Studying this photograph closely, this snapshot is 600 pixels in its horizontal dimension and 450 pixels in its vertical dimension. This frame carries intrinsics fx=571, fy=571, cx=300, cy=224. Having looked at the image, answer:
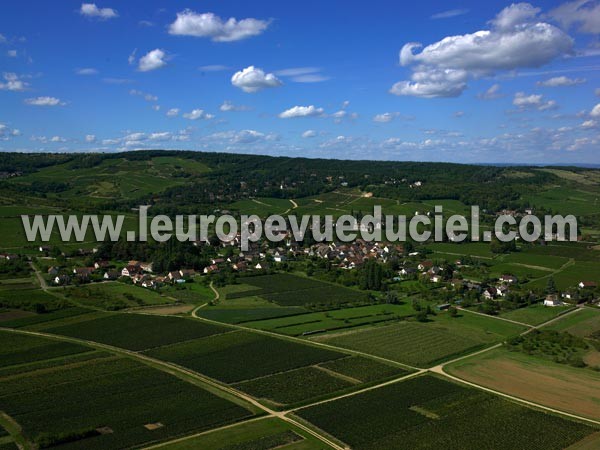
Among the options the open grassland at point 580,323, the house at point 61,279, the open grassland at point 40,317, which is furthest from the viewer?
the house at point 61,279

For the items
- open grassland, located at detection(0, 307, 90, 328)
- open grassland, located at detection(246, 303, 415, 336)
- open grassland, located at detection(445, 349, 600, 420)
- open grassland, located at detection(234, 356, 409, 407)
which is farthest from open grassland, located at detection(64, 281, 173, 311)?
open grassland, located at detection(445, 349, 600, 420)

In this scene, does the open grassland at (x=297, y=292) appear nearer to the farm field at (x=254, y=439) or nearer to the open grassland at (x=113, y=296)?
the open grassland at (x=113, y=296)

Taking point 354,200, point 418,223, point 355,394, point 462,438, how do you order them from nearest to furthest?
point 462,438
point 355,394
point 418,223
point 354,200

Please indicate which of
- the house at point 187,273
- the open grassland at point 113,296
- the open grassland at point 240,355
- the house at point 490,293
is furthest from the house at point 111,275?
the house at point 490,293

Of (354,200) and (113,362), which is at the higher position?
(354,200)

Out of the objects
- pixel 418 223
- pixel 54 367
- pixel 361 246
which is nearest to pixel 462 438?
pixel 54 367

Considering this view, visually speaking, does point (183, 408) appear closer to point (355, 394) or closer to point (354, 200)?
point (355, 394)

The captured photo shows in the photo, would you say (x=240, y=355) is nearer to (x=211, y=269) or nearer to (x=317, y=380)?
(x=317, y=380)
